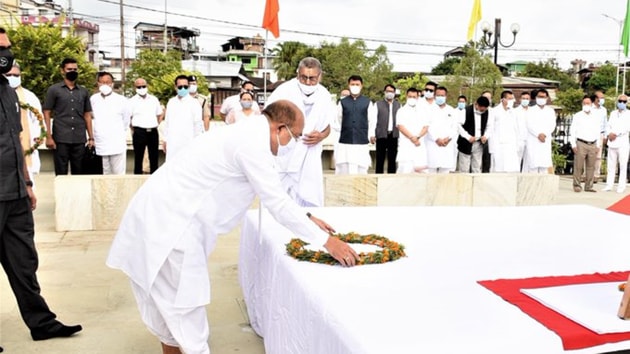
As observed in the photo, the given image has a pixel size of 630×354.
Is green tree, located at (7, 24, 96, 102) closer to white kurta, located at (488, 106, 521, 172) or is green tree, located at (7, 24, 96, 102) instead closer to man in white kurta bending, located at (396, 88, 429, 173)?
man in white kurta bending, located at (396, 88, 429, 173)

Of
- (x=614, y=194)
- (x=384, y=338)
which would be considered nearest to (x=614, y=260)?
(x=384, y=338)

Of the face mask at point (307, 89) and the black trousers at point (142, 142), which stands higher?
the face mask at point (307, 89)

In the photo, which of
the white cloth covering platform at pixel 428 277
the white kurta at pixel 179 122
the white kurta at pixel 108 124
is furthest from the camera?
the white kurta at pixel 179 122

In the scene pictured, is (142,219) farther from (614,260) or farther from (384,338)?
(614,260)

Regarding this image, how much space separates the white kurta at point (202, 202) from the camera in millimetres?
3039

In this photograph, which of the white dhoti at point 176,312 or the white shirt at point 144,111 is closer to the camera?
the white dhoti at point 176,312

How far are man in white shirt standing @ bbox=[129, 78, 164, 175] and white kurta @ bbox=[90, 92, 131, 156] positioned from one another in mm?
1137

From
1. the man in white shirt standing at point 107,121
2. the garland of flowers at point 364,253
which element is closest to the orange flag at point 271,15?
the man in white shirt standing at point 107,121

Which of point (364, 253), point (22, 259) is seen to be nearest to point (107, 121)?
point (22, 259)

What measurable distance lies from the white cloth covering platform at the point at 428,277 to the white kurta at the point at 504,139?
621 cm

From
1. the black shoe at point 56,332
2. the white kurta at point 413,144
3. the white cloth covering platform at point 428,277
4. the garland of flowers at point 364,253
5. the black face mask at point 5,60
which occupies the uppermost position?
the black face mask at point 5,60

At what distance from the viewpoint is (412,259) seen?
3.36m

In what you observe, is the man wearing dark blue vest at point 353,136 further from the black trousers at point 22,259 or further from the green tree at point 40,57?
the green tree at point 40,57

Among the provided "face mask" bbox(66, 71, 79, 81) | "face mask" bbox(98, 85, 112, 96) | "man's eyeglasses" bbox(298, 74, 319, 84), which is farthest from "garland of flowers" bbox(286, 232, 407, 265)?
"face mask" bbox(98, 85, 112, 96)
